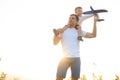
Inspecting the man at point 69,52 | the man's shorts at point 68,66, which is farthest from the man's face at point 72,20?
the man's shorts at point 68,66

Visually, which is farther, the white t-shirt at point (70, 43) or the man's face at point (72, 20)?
the man's face at point (72, 20)

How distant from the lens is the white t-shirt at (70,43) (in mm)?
8039

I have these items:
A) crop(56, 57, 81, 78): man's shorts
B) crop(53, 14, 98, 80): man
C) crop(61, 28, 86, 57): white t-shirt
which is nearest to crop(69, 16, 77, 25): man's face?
crop(53, 14, 98, 80): man

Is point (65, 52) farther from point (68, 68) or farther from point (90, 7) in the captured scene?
point (90, 7)

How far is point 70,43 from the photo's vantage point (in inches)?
319

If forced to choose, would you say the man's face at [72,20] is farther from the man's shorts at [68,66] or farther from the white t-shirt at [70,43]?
the man's shorts at [68,66]

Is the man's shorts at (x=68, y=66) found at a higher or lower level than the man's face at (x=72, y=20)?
lower

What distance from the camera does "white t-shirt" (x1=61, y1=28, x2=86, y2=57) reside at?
26.4ft

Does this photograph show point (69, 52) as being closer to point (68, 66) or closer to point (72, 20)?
point (68, 66)

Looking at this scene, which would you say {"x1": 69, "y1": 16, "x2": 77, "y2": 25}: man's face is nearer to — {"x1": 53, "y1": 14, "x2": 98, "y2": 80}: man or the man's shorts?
{"x1": 53, "y1": 14, "x2": 98, "y2": 80}: man

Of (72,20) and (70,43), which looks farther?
(72,20)

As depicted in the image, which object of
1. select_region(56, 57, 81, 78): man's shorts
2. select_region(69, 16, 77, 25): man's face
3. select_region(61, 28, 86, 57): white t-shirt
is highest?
select_region(69, 16, 77, 25): man's face

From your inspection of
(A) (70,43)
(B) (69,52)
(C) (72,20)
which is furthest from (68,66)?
(C) (72,20)

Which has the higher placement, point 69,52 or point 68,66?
point 69,52
